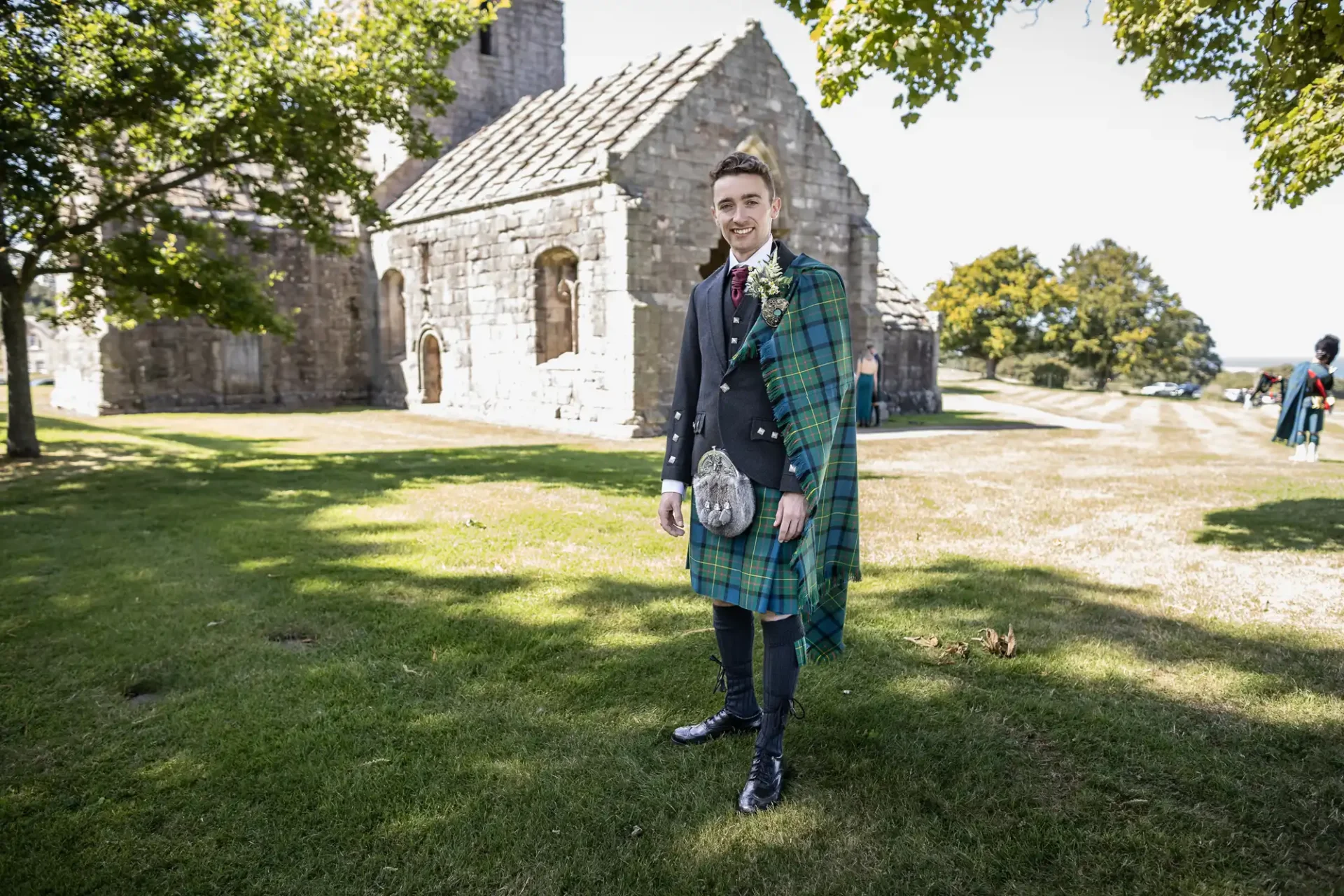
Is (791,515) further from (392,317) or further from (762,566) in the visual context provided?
(392,317)

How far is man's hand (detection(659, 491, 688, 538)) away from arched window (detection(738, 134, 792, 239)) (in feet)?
47.6

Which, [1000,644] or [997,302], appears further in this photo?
[997,302]

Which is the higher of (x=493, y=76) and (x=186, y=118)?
(x=493, y=76)

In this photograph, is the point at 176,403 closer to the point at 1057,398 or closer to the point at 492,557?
the point at 492,557

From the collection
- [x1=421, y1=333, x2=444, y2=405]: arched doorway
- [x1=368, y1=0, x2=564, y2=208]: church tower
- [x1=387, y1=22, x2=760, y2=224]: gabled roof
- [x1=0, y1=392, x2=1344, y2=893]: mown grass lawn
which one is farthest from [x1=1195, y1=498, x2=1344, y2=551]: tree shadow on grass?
[x1=368, y1=0, x2=564, y2=208]: church tower

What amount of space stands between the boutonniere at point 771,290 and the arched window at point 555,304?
14.4 metres

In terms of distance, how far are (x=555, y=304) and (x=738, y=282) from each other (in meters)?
14.9

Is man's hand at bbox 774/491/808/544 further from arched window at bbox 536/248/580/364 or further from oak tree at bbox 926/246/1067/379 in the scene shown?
oak tree at bbox 926/246/1067/379

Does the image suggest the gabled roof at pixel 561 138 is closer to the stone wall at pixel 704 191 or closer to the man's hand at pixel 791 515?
the stone wall at pixel 704 191

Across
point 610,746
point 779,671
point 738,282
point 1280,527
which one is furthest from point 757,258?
point 1280,527

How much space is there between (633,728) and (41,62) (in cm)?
1025

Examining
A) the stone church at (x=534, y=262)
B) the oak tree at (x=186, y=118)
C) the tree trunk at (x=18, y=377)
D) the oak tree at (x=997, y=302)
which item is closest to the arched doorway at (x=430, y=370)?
the stone church at (x=534, y=262)

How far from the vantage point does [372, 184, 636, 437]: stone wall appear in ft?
51.8

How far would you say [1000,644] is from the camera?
4.38m
